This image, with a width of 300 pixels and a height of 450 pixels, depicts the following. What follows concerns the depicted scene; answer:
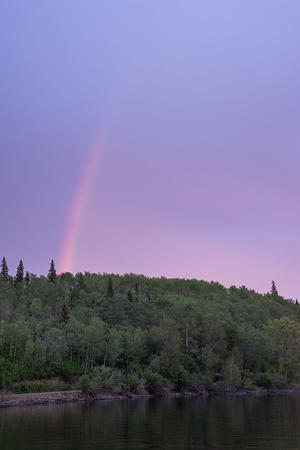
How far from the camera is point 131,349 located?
14612cm

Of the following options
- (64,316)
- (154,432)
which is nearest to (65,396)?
(64,316)

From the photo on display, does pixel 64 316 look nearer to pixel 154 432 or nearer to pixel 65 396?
pixel 65 396

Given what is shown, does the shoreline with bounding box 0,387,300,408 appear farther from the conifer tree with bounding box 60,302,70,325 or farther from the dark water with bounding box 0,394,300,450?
the conifer tree with bounding box 60,302,70,325

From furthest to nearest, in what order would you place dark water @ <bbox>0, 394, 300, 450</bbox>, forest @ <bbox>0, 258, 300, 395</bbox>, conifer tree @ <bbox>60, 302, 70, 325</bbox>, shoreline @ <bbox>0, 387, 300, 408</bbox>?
conifer tree @ <bbox>60, 302, 70, 325</bbox>, forest @ <bbox>0, 258, 300, 395</bbox>, shoreline @ <bbox>0, 387, 300, 408</bbox>, dark water @ <bbox>0, 394, 300, 450</bbox>

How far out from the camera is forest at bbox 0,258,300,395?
416 feet

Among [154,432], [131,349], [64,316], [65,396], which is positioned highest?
[64,316]

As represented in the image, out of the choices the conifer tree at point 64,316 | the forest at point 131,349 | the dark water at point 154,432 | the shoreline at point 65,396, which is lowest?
the dark water at point 154,432

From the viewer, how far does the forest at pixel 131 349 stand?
416 feet

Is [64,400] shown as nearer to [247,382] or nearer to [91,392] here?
[91,392]

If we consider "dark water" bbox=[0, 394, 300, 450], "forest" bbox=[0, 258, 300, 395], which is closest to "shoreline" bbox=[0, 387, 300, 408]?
"forest" bbox=[0, 258, 300, 395]

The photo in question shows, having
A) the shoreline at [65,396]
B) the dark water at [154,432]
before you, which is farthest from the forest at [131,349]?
Result: the dark water at [154,432]

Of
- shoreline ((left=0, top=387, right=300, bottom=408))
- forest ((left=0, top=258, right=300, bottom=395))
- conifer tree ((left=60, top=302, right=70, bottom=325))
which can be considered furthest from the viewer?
conifer tree ((left=60, top=302, right=70, bottom=325))

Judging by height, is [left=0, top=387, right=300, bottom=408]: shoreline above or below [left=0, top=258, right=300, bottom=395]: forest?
below

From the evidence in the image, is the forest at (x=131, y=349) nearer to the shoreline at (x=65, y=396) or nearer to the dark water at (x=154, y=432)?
the shoreline at (x=65, y=396)
